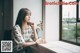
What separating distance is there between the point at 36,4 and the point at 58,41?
0.62 metres

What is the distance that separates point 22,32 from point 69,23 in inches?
39.4

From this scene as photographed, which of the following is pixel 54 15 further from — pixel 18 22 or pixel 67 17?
pixel 18 22

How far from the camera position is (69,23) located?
2.62m

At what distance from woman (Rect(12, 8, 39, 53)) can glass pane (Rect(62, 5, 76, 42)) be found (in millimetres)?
684

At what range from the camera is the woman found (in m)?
1.78

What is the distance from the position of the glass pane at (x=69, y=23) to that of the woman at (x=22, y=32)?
684 mm

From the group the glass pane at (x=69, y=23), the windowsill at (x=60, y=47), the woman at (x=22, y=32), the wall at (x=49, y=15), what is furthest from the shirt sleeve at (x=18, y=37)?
the glass pane at (x=69, y=23)

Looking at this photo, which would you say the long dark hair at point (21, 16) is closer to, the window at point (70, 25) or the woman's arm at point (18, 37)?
the woman's arm at point (18, 37)

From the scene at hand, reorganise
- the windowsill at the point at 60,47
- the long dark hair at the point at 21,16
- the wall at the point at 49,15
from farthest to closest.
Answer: the windowsill at the point at 60,47, the wall at the point at 49,15, the long dark hair at the point at 21,16

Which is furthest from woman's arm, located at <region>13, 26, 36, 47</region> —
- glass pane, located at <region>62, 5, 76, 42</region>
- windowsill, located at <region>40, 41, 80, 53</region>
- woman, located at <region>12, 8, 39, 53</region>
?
glass pane, located at <region>62, 5, 76, 42</region>

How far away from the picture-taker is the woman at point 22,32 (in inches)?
70.0

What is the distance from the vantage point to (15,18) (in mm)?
1891

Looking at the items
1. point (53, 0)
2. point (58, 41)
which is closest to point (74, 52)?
point (58, 41)

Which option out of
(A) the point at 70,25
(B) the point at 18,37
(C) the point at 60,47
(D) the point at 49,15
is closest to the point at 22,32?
(B) the point at 18,37
